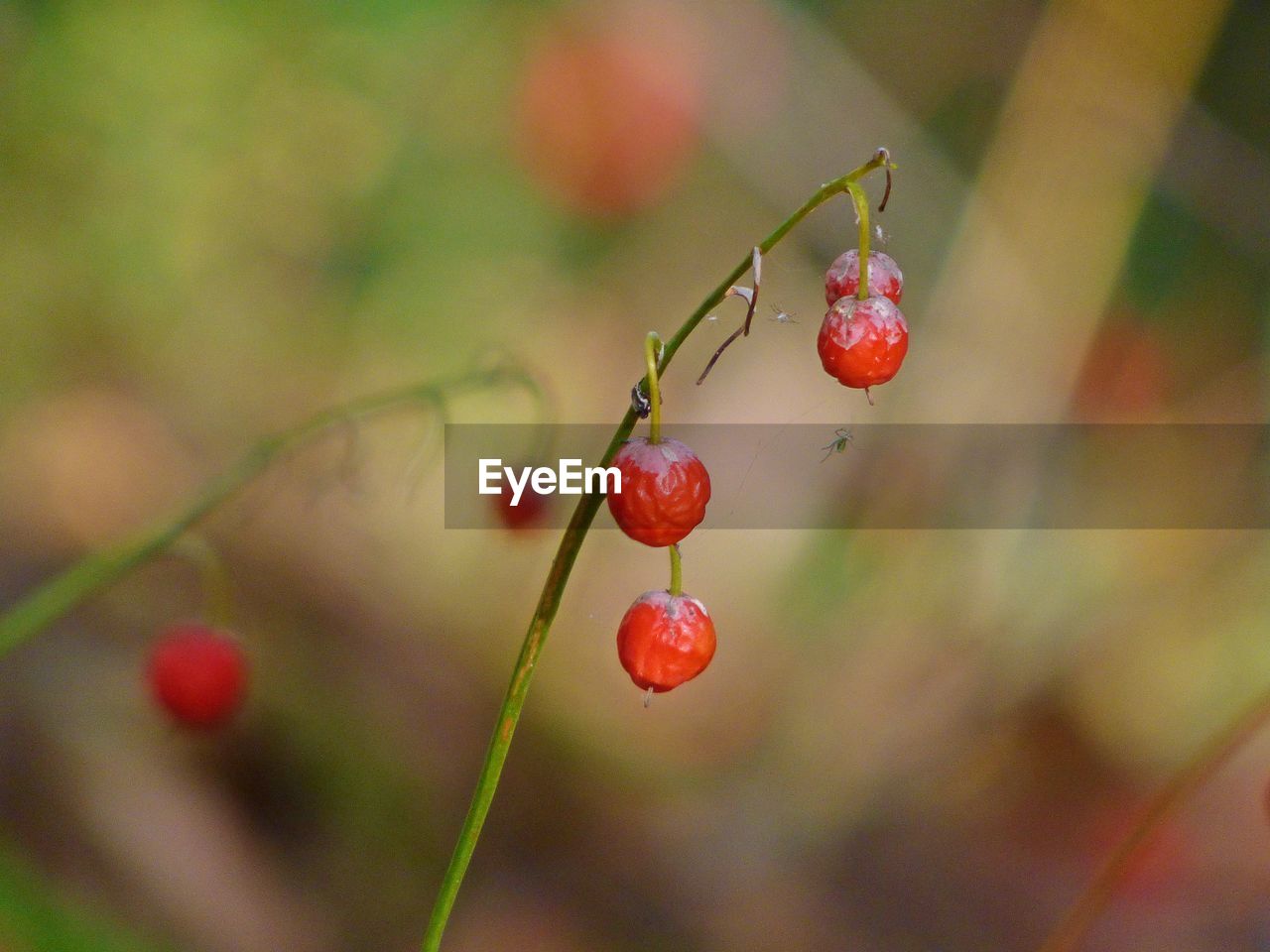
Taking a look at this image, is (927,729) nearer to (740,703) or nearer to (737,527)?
(740,703)

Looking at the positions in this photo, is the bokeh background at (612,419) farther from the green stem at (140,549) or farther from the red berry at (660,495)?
the red berry at (660,495)

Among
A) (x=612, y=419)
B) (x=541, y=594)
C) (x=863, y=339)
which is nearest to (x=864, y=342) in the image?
(x=863, y=339)

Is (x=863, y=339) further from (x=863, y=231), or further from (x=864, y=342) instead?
(x=863, y=231)

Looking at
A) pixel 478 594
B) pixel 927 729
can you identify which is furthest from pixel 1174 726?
pixel 478 594

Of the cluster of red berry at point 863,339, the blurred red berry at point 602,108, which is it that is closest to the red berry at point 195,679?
the cluster of red berry at point 863,339
